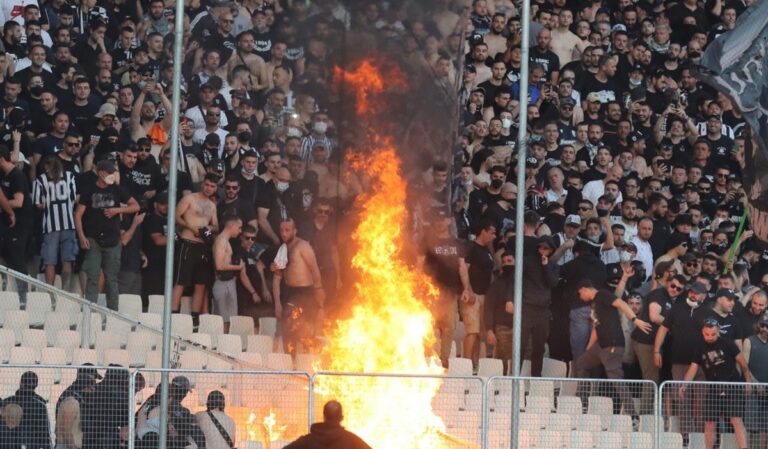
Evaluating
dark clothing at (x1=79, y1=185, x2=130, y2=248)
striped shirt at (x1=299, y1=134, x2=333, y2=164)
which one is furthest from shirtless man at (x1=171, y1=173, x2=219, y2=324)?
striped shirt at (x1=299, y1=134, x2=333, y2=164)

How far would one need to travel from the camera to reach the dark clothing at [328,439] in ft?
41.3

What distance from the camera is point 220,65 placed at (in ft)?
66.2

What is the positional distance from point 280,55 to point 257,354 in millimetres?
3316

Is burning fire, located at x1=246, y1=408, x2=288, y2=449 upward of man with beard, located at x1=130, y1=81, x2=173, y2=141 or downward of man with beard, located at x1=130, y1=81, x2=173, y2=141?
downward

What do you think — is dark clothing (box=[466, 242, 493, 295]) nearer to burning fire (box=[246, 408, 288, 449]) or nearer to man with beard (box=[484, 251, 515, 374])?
man with beard (box=[484, 251, 515, 374])

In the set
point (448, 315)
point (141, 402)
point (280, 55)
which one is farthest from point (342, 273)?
point (141, 402)

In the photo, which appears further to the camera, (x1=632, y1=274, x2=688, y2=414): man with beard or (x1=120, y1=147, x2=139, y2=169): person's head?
(x1=120, y1=147, x2=139, y2=169): person's head

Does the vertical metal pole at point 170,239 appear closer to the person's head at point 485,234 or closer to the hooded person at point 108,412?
the hooded person at point 108,412

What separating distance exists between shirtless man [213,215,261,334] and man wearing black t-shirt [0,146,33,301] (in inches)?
76.1

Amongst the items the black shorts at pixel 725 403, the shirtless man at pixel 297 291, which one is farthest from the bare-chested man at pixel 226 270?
the black shorts at pixel 725 403

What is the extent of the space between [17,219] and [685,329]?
6806mm

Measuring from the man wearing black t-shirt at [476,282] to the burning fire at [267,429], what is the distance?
14.2ft

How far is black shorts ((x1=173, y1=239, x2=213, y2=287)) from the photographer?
1875cm

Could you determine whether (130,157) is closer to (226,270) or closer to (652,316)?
(226,270)
